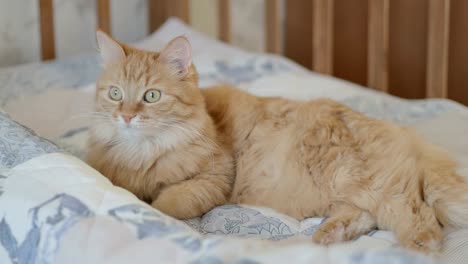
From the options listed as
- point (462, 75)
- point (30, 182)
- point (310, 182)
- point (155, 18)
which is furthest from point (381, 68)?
point (30, 182)

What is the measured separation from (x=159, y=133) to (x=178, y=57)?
173mm

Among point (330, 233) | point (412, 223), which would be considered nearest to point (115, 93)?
point (330, 233)

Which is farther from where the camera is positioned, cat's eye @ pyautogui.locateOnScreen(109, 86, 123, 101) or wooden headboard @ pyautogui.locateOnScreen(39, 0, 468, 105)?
wooden headboard @ pyautogui.locateOnScreen(39, 0, 468, 105)

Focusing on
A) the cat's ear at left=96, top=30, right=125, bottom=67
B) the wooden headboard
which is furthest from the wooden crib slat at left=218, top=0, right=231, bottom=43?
the cat's ear at left=96, top=30, right=125, bottom=67

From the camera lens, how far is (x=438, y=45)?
2178 mm

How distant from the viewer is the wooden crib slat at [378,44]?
234cm

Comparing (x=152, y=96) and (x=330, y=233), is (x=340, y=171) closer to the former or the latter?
(x=330, y=233)

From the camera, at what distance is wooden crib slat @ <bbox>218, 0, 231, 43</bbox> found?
2.63 metres

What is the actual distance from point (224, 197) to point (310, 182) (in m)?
0.19

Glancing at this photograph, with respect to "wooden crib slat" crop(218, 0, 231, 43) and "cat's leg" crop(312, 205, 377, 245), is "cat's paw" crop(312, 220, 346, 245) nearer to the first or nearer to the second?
"cat's leg" crop(312, 205, 377, 245)

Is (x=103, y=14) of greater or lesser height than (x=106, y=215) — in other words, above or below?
above

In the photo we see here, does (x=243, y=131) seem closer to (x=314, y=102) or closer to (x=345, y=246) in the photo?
(x=314, y=102)

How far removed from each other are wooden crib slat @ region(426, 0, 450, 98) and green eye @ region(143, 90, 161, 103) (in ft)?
3.98

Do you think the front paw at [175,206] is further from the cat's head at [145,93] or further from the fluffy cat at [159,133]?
the cat's head at [145,93]
